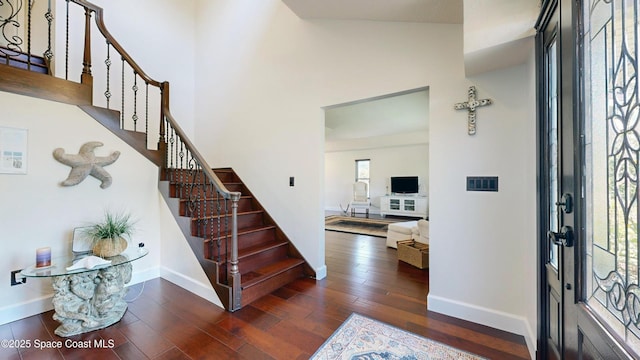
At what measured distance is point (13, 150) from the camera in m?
2.11

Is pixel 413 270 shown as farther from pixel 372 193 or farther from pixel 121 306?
pixel 372 193

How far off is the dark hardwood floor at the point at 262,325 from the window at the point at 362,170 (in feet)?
19.8

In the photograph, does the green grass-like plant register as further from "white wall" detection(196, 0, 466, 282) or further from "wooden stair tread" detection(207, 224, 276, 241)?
"white wall" detection(196, 0, 466, 282)

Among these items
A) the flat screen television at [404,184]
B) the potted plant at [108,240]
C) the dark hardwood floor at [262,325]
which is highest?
the flat screen television at [404,184]

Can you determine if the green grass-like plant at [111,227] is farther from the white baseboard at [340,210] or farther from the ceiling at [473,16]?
the white baseboard at [340,210]

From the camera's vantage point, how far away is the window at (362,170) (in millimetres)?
8820

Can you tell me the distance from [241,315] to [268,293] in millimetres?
442

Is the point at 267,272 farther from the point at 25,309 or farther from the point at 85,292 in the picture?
the point at 25,309

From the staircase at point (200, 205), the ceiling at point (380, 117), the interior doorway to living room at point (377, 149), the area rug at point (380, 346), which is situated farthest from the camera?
the interior doorway to living room at point (377, 149)

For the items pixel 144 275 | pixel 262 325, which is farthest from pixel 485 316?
pixel 144 275

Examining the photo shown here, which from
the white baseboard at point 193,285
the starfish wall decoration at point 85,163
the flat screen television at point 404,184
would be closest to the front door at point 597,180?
the white baseboard at point 193,285

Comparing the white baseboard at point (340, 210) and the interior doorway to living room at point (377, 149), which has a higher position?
the interior doorway to living room at point (377, 149)

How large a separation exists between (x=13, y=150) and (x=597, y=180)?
12.5ft

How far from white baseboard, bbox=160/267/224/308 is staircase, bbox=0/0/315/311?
0.11m
